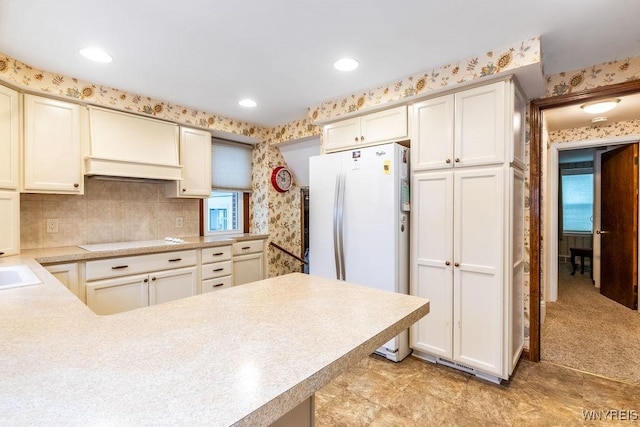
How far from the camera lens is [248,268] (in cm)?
362

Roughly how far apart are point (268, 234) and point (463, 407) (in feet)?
8.53

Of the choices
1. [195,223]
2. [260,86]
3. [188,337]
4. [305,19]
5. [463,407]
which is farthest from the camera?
[195,223]

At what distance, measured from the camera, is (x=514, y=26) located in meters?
1.78

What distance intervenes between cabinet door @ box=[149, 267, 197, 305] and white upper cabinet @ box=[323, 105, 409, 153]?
176cm

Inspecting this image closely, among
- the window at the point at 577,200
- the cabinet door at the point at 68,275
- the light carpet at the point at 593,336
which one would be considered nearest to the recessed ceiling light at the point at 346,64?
the cabinet door at the point at 68,275

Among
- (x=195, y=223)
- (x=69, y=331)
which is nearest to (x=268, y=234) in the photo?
(x=195, y=223)

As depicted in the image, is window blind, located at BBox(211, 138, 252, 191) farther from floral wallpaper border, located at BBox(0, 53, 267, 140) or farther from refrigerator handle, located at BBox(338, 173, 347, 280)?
refrigerator handle, located at BBox(338, 173, 347, 280)

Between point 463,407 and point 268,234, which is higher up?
point 268,234

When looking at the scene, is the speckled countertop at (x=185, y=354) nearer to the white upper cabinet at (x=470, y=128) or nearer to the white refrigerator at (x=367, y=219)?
the white refrigerator at (x=367, y=219)

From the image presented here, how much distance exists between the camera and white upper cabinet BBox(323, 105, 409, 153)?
8.50 ft

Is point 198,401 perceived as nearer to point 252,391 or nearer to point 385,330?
point 252,391

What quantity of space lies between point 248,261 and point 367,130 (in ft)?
6.46

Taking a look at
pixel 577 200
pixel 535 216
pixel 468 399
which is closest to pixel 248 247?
pixel 468 399

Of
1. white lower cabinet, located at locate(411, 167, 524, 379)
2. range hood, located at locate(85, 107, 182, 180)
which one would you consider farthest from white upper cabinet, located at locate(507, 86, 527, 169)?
range hood, located at locate(85, 107, 182, 180)
